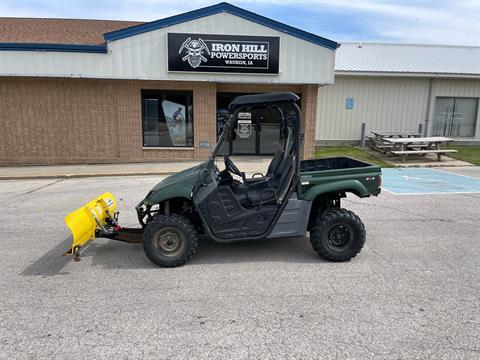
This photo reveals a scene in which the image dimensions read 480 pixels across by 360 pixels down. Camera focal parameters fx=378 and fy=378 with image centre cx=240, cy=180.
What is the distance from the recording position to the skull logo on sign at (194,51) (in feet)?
40.5

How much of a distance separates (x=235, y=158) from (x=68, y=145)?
19.5ft

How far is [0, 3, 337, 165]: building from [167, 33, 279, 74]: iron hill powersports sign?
3cm

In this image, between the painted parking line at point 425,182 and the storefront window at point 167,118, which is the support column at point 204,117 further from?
the painted parking line at point 425,182

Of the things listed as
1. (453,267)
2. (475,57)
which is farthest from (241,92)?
(475,57)

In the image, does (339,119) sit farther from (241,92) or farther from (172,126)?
(172,126)

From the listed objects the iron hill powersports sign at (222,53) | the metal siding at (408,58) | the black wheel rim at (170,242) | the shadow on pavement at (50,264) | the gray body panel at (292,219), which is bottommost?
the shadow on pavement at (50,264)

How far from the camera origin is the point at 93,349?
301cm

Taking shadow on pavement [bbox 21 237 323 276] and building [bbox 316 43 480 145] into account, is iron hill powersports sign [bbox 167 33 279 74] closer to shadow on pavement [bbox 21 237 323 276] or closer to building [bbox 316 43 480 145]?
building [bbox 316 43 480 145]

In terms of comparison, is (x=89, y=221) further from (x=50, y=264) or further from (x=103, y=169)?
(x=103, y=169)

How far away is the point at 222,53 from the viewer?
12516 mm

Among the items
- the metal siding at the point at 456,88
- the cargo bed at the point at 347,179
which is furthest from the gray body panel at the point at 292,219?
the metal siding at the point at 456,88

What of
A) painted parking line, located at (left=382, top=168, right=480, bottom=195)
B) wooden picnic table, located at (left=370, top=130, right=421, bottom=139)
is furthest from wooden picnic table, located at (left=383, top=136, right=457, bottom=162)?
painted parking line, located at (left=382, top=168, right=480, bottom=195)

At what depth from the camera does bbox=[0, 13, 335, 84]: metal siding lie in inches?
472

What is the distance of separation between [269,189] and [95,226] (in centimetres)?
226
